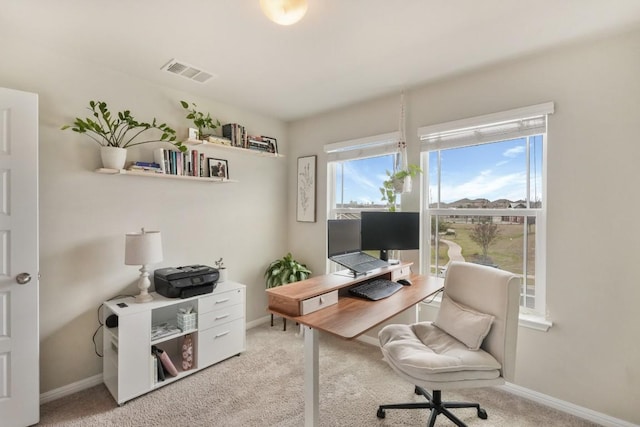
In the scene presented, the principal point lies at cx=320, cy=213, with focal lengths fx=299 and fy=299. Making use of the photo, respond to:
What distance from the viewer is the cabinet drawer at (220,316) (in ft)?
8.19

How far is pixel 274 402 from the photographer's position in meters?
2.10

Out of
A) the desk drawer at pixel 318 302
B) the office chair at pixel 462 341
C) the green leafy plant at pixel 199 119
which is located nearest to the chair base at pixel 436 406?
the office chair at pixel 462 341

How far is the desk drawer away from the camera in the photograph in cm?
170

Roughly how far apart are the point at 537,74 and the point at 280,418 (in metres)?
2.95

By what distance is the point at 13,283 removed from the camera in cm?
183

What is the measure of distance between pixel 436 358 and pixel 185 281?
190cm

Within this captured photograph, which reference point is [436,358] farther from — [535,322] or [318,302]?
[535,322]

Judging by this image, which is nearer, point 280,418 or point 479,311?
point 479,311

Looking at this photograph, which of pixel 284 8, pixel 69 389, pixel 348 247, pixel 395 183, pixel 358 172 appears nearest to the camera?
pixel 284 8

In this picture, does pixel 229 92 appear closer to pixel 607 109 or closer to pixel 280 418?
pixel 280 418

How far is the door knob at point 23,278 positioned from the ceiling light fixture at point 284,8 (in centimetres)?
211

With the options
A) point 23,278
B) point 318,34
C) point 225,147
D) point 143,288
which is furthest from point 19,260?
point 318,34

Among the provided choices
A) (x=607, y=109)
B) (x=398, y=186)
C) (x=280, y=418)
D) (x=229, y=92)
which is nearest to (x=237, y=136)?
(x=229, y=92)

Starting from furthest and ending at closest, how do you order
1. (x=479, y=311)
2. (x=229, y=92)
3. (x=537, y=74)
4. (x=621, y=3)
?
1. (x=229, y=92)
2. (x=537, y=74)
3. (x=479, y=311)
4. (x=621, y=3)
